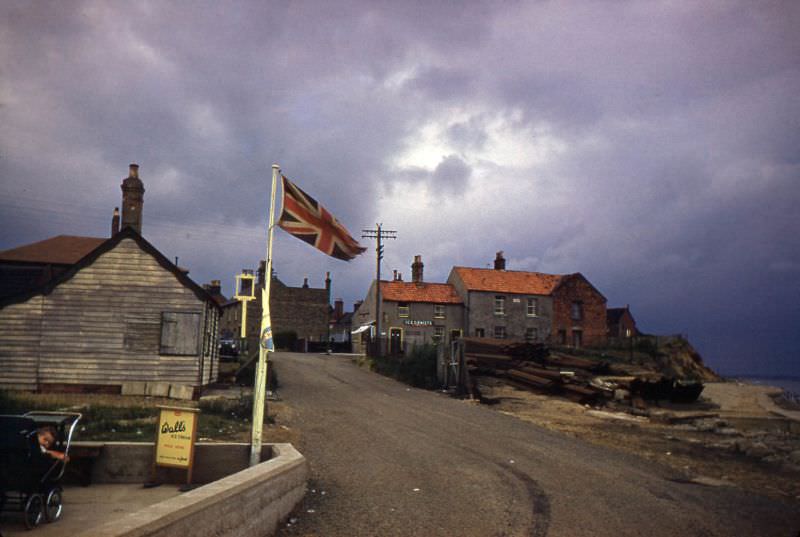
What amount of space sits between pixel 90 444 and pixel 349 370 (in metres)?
27.4

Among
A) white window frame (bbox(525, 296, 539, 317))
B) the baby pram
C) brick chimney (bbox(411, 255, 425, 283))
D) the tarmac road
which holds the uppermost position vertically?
brick chimney (bbox(411, 255, 425, 283))

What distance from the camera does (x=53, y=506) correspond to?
715cm

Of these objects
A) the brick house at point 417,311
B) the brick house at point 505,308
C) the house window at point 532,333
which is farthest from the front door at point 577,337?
the brick house at point 417,311

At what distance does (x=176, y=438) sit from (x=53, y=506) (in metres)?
1.78

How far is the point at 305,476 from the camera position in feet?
28.7

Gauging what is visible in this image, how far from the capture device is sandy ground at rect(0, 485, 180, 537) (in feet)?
22.3

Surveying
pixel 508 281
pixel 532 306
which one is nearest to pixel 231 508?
pixel 532 306

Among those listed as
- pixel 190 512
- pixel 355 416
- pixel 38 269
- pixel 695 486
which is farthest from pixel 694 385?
pixel 38 269

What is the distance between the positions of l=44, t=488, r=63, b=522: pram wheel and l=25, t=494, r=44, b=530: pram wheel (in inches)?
2.3

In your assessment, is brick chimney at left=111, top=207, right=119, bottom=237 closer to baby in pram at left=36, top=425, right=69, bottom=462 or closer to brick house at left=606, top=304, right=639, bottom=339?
baby in pram at left=36, top=425, right=69, bottom=462

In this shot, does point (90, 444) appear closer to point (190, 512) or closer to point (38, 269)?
point (190, 512)

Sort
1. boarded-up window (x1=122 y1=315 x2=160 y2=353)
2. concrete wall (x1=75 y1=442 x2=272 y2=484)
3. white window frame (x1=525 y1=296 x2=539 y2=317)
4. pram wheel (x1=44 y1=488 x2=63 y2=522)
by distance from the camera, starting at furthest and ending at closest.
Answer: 1. white window frame (x1=525 y1=296 x2=539 y2=317)
2. boarded-up window (x1=122 y1=315 x2=160 y2=353)
3. concrete wall (x1=75 y1=442 x2=272 y2=484)
4. pram wheel (x1=44 y1=488 x2=63 y2=522)

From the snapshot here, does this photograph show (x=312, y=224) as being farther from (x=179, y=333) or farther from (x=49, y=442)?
(x=179, y=333)

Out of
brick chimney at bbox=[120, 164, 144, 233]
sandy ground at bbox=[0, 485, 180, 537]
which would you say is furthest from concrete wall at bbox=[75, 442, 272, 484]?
brick chimney at bbox=[120, 164, 144, 233]
